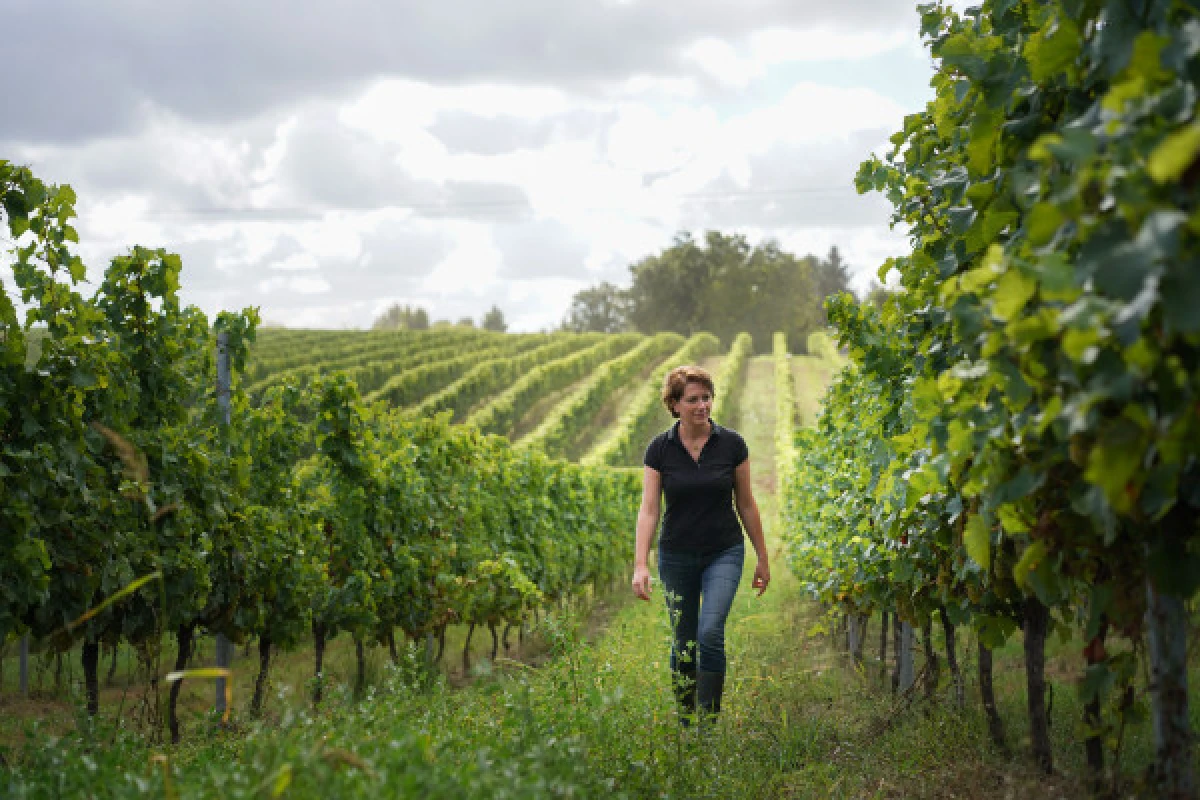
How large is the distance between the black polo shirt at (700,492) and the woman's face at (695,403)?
0.09 meters

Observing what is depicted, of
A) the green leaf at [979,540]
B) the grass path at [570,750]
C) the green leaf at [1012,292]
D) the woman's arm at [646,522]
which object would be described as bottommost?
the grass path at [570,750]

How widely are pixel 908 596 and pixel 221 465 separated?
4265mm

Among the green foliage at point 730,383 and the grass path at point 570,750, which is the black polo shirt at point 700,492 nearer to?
the grass path at point 570,750

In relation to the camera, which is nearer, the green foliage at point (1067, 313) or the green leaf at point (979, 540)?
the green foliage at point (1067, 313)

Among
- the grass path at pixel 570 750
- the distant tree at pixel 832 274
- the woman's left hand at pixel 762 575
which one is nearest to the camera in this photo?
the grass path at pixel 570 750

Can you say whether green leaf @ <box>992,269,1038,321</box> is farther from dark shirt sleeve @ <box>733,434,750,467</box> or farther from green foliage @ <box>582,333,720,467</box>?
green foliage @ <box>582,333,720,467</box>

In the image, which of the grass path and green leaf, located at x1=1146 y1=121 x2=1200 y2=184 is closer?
green leaf, located at x1=1146 y1=121 x2=1200 y2=184

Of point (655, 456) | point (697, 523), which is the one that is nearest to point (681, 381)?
point (655, 456)

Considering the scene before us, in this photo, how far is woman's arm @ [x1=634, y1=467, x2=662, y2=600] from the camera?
5125mm

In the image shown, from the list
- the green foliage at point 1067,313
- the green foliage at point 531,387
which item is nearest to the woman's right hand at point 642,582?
the green foliage at point 1067,313

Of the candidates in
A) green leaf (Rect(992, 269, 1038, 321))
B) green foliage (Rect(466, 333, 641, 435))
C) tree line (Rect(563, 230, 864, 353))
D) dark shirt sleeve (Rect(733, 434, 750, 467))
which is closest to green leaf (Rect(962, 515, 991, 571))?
green leaf (Rect(992, 269, 1038, 321))

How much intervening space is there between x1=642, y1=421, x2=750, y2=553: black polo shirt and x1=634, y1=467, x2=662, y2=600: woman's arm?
2.1 inches

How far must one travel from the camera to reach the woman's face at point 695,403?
5.16m

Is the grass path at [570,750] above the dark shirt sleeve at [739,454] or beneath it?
beneath
